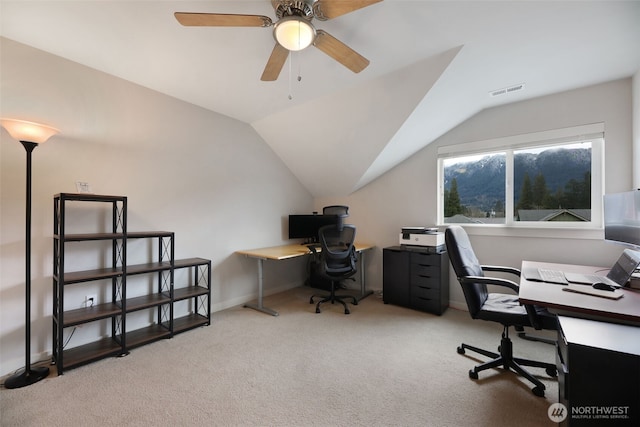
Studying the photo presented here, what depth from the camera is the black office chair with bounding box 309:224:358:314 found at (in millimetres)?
3305

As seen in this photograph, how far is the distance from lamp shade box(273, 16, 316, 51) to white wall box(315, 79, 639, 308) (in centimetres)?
264

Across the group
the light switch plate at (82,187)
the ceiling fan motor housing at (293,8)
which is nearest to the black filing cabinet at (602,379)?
the ceiling fan motor housing at (293,8)

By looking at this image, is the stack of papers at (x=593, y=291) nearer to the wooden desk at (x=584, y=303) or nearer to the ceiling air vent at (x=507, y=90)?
the wooden desk at (x=584, y=303)

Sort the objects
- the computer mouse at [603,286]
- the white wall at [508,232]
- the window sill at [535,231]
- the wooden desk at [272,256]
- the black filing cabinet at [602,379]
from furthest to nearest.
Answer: the wooden desk at [272,256]
the window sill at [535,231]
the white wall at [508,232]
the computer mouse at [603,286]
the black filing cabinet at [602,379]

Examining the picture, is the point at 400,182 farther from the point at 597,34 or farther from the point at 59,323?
the point at 59,323

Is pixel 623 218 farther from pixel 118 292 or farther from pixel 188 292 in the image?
pixel 118 292

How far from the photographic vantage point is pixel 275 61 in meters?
1.90

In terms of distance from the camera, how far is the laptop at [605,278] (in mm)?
1745

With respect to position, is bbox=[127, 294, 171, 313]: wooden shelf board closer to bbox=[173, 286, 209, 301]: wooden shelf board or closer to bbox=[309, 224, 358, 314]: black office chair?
bbox=[173, 286, 209, 301]: wooden shelf board

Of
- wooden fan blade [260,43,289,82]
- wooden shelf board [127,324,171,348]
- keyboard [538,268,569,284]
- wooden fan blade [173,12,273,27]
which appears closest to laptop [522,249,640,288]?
keyboard [538,268,569,284]

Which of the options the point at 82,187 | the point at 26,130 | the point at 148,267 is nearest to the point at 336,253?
the point at 148,267

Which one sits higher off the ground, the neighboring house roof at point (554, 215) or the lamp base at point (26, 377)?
the neighboring house roof at point (554, 215)

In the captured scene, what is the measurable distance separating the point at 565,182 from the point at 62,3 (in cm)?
476

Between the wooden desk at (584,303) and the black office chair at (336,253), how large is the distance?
192 centimetres
